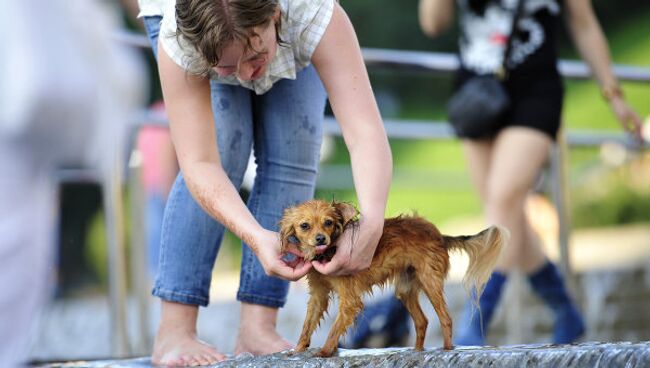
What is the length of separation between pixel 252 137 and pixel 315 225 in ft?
2.32

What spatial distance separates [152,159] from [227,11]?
14.6 ft

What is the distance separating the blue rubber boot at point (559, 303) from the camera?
14.6ft

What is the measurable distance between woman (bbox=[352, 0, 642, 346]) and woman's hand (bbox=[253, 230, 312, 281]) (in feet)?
5.19

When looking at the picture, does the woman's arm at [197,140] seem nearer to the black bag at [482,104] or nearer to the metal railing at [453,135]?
the black bag at [482,104]

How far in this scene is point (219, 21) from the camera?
8.32ft

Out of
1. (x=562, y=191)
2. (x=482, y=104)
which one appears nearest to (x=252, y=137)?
(x=482, y=104)

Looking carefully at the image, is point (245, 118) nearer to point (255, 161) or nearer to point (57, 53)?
point (255, 161)

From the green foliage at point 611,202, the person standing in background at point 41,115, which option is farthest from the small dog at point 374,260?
the green foliage at point 611,202

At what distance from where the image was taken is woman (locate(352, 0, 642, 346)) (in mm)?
4172

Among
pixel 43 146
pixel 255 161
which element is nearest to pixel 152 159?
pixel 255 161

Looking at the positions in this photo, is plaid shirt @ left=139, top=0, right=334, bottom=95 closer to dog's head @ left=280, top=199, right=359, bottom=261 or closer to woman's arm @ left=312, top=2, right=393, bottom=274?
woman's arm @ left=312, top=2, right=393, bottom=274

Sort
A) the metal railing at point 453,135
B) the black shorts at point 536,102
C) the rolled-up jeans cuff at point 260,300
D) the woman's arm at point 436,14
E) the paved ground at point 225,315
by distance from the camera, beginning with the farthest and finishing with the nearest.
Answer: the paved ground at point 225,315 → the metal railing at point 453,135 → the woman's arm at point 436,14 → the black shorts at point 536,102 → the rolled-up jeans cuff at point 260,300

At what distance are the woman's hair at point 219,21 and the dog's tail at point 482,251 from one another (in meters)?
0.63

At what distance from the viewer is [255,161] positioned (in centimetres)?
319
